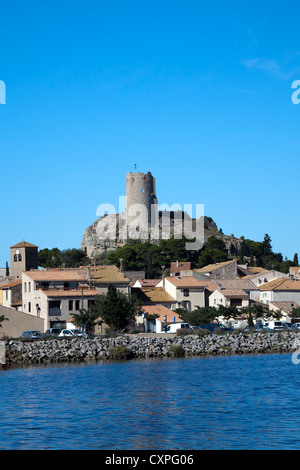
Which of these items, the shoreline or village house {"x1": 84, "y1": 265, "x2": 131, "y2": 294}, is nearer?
the shoreline

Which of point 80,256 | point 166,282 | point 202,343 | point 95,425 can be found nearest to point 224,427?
point 95,425

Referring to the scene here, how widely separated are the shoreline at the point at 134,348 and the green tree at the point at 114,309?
473 centimetres

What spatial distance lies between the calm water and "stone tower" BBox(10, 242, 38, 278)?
44244mm

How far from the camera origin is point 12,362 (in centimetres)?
4575

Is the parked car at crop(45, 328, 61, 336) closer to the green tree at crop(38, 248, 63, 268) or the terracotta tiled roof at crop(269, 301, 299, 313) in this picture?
the terracotta tiled roof at crop(269, 301, 299, 313)

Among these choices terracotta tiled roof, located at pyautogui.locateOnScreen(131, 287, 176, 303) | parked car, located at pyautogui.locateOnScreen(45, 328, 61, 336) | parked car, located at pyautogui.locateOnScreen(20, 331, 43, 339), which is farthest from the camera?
terracotta tiled roof, located at pyautogui.locateOnScreen(131, 287, 176, 303)

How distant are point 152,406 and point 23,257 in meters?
60.2

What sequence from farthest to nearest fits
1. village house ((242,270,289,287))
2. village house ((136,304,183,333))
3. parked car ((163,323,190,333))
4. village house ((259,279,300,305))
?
village house ((242,270,289,287)) → village house ((259,279,300,305)) → village house ((136,304,183,333)) → parked car ((163,323,190,333))

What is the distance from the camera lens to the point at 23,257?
86.1 m

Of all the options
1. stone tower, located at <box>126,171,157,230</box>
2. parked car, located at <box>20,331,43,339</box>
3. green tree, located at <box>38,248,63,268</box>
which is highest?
stone tower, located at <box>126,171,157,230</box>

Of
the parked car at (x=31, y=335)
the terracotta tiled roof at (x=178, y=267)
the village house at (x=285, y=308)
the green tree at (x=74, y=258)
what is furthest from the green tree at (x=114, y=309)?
the green tree at (x=74, y=258)

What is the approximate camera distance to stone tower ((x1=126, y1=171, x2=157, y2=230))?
492 ft

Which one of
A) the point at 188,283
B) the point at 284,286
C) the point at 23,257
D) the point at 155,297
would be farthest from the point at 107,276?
the point at 284,286

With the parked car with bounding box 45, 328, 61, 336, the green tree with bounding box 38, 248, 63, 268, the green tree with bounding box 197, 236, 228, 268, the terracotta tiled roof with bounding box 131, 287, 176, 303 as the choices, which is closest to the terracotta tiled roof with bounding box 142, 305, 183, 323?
the terracotta tiled roof with bounding box 131, 287, 176, 303
